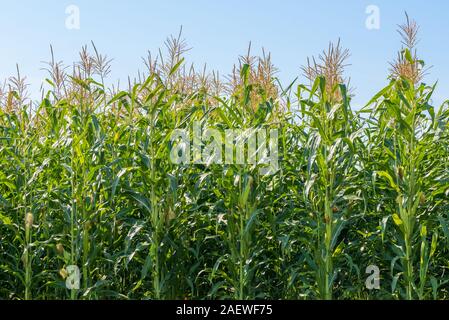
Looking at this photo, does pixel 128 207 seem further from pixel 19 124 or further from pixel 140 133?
pixel 19 124

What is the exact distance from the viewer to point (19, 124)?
20.6 feet

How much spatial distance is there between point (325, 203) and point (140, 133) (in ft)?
5.85

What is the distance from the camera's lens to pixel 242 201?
16.9 feet

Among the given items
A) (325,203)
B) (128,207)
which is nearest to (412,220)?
(325,203)

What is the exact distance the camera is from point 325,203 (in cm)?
515

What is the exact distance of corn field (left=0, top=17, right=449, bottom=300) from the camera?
522 cm

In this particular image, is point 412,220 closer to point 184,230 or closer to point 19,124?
point 184,230

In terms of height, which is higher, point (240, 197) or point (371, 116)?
point (371, 116)

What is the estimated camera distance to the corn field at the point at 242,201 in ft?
17.1
